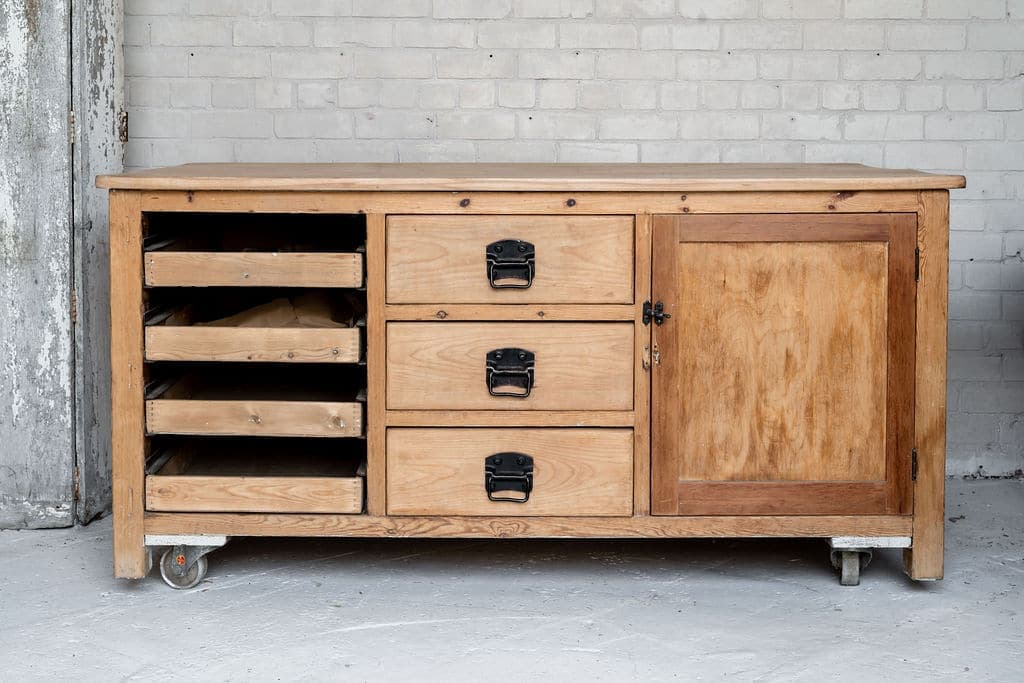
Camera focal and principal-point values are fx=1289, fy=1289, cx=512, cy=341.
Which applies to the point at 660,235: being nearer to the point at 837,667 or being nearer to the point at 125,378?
the point at 837,667

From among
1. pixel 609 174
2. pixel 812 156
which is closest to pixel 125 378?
pixel 609 174

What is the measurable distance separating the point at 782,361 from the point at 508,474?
2.14 ft

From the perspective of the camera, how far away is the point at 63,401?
3.40 m

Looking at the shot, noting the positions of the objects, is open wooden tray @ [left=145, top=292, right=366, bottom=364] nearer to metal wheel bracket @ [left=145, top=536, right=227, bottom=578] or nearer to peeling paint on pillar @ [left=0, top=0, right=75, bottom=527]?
metal wheel bracket @ [left=145, top=536, right=227, bottom=578]

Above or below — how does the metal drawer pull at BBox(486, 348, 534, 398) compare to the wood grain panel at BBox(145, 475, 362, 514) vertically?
above

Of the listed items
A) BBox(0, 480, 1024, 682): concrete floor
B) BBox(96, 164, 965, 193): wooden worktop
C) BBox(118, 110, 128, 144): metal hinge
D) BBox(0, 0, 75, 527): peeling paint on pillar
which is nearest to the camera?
BBox(0, 480, 1024, 682): concrete floor

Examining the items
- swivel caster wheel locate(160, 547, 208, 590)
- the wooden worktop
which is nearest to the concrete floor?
swivel caster wheel locate(160, 547, 208, 590)

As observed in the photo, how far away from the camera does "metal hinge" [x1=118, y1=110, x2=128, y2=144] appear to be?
3629 millimetres

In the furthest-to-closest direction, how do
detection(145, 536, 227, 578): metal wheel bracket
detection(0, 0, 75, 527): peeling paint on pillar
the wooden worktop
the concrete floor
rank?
detection(0, 0, 75, 527): peeling paint on pillar < detection(145, 536, 227, 578): metal wheel bracket < the wooden worktop < the concrete floor

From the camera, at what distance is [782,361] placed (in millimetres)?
2830

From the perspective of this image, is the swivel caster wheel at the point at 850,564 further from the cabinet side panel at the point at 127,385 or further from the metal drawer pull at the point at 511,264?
the cabinet side panel at the point at 127,385

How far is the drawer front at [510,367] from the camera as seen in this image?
2.82 meters

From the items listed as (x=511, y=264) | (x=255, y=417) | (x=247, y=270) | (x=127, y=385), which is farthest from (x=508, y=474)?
(x=127, y=385)

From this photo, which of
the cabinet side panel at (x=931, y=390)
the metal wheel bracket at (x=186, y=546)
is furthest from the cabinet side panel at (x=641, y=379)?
the metal wheel bracket at (x=186, y=546)
